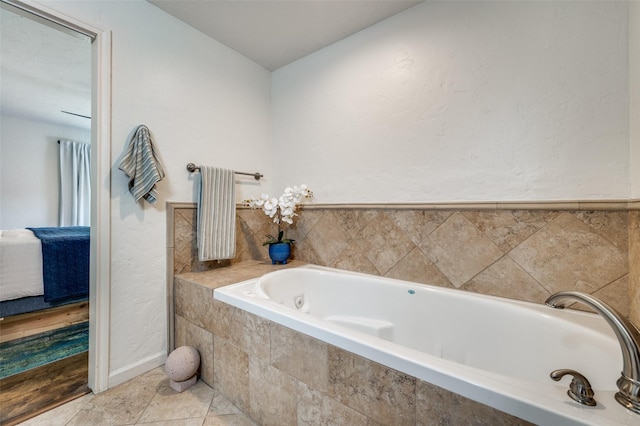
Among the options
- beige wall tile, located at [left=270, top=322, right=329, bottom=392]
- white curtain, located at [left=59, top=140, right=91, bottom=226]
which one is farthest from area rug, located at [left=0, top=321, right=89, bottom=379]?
white curtain, located at [left=59, top=140, right=91, bottom=226]

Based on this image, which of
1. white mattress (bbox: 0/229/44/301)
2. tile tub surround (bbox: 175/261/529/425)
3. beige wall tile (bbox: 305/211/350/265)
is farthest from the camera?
white mattress (bbox: 0/229/44/301)

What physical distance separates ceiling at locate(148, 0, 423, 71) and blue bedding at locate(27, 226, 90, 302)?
2511mm

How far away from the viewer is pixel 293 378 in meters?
1.02

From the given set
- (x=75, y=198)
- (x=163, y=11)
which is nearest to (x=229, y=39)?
(x=163, y=11)

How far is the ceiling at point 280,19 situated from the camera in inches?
63.5

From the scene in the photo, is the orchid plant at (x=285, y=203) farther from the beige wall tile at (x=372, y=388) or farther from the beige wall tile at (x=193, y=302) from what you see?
the beige wall tile at (x=372, y=388)

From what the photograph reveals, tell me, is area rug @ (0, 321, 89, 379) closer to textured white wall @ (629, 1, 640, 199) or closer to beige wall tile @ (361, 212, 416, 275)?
beige wall tile @ (361, 212, 416, 275)

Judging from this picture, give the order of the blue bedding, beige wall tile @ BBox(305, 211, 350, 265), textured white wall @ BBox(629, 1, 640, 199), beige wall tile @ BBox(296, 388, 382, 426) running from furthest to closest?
the blue bedding < beige wall tile @ BBox(305, 211, 350, 265) < textured white wall @ BBox(629, 1, 640, 199) < beige wall tile @ BBox(296, 388, 382, 426)

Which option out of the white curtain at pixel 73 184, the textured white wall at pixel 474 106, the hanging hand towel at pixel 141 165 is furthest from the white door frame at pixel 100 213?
the white curtain at pixel 73 184

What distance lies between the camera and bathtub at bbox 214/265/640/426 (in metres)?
0.61

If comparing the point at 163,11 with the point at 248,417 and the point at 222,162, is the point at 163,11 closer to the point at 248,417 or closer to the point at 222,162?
the point at 222,162

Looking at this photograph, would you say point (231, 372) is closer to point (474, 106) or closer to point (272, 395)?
point (272, 395)

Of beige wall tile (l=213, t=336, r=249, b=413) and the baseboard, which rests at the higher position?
beige wall tile (l=213, t=336, r=249, b=413)

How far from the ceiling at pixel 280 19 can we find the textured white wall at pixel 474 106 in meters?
0.09
